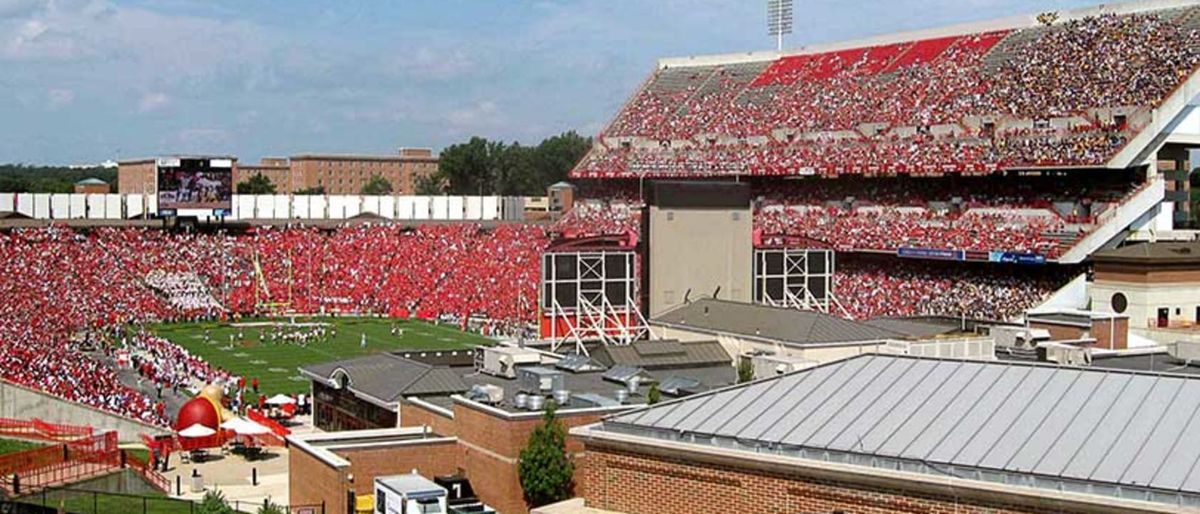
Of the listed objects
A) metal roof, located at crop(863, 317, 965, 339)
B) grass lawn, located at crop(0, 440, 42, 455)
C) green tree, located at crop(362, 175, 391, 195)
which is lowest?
grass lawn, located at crop(0, 440, 42, 455)

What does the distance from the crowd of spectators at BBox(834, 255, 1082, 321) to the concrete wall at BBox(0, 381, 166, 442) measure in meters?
28.8

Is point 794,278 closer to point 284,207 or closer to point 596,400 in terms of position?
point 596,400

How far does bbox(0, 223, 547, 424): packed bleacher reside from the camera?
64188 millimetres

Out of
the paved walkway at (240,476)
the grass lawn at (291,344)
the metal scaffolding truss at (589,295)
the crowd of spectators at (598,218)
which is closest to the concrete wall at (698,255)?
the metal scaffolding truss at (589,295)

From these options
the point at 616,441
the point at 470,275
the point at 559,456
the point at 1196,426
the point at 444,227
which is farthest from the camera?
the point at 444,227

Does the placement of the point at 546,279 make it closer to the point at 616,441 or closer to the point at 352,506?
the point at 352,506

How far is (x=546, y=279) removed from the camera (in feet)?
127

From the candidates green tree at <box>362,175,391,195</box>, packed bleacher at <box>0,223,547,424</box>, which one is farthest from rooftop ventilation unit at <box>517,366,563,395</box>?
green tree at <box>362,175,391,195</box>

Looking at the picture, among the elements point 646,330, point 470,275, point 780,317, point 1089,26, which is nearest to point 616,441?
point 780,317

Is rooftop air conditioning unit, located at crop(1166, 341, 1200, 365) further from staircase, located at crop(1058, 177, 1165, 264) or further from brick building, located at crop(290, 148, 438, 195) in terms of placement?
brick building, located at crop(290, 148, 438, 195)

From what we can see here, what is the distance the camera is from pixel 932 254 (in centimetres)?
5750

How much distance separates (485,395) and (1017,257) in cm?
3412

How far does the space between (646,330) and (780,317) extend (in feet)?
16.9

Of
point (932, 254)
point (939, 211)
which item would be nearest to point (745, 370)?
point (932, 254)
